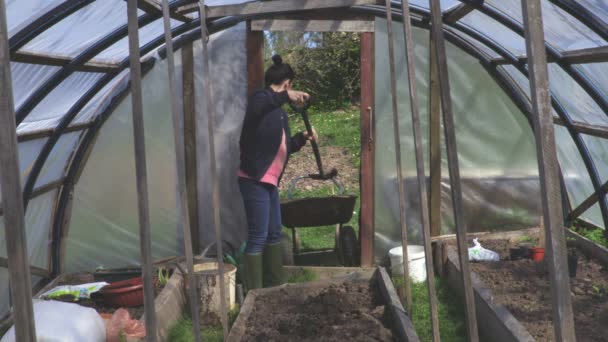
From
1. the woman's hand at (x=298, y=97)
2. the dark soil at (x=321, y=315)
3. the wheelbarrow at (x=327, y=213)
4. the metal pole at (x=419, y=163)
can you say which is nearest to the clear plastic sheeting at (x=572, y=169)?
the wheelbarrow at (x=327, y=213)

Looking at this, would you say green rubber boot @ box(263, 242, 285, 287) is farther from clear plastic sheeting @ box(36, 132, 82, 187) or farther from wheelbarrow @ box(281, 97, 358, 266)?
clear plastic sheeting @ box(36, 132, 82, 187)

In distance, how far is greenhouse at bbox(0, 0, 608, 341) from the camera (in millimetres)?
5145

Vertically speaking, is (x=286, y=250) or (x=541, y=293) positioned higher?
(x=286, y=250)

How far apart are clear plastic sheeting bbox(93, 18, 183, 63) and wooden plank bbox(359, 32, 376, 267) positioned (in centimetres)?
172

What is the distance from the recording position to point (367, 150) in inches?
249

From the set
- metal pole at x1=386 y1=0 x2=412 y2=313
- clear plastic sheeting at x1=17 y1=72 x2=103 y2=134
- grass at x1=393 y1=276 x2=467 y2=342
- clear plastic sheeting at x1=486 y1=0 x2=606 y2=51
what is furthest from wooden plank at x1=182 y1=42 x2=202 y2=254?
clear plastic sheeting at x1=486 y1=0 x2=606 y2=51

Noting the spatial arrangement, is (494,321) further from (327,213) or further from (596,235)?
(596,235)

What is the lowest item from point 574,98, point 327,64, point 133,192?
point 133,192

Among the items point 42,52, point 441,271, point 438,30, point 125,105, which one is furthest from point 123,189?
point 438,30

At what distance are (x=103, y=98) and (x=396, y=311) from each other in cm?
371

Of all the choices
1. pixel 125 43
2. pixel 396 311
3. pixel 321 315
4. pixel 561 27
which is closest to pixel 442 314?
pixel 396 311

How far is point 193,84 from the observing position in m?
6.46

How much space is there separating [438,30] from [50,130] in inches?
170

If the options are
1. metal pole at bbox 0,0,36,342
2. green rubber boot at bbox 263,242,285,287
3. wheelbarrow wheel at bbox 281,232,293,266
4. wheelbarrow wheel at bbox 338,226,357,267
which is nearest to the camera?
metal pole at bbox 0,0,36,342
